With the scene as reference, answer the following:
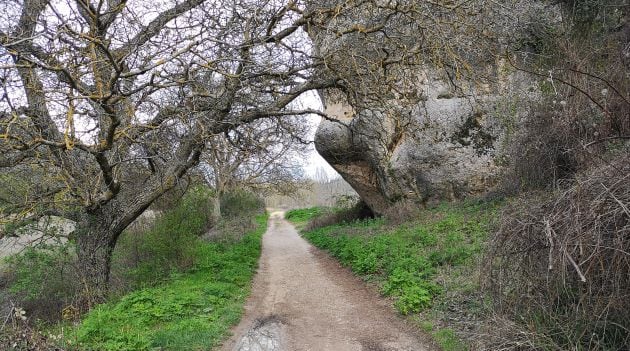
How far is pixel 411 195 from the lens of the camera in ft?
49.7

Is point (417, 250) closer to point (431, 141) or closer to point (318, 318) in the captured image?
point (318, 318)

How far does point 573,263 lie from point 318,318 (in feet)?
16.4

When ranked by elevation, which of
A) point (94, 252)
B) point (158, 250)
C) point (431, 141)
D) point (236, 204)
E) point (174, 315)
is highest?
point (431, 141)

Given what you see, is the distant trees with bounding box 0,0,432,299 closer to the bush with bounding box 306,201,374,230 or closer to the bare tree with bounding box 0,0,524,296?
the bare tree with bounding box 0,0,524,296

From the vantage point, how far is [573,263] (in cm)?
283

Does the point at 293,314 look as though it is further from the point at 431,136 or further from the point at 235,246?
the point at 431,136

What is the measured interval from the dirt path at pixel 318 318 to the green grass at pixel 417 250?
1.22ft

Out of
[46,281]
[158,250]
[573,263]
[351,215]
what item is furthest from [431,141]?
[573,263]

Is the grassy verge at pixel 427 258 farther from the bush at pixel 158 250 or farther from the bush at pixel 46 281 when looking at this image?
the bush at pixel 46 281

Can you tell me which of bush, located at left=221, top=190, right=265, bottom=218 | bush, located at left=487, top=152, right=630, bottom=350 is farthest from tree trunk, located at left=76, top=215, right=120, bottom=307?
bush, located at left=221, top=190, right=265, bottom=218

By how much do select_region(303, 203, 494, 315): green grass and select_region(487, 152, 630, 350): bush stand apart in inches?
119

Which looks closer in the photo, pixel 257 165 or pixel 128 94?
pixel 128 94


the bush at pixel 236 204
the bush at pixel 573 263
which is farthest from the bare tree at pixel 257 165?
the bush at pixel 573 263

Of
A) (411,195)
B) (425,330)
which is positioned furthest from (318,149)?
(425,330)
